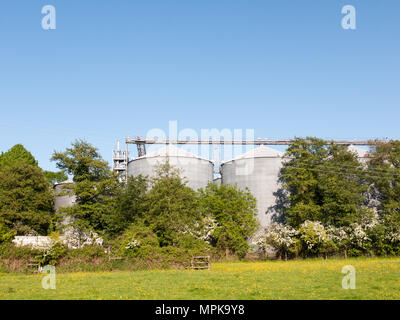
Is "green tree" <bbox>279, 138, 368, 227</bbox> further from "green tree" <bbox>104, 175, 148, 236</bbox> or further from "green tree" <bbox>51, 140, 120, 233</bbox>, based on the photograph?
"green tree" <bbox>51, 140, 120, 233</bbox>

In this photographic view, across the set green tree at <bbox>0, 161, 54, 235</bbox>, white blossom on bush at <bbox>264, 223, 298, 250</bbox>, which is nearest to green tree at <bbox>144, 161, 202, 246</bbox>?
white blossom on bush at <bbox>264, 223, 298, 250</bbox>

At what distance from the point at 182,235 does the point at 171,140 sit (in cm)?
3269

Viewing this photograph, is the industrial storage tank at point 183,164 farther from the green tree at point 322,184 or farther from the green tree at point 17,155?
the green tree at point 17,155

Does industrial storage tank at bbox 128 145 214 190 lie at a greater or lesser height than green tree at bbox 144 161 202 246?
greater

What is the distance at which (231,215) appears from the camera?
50688 millimetres

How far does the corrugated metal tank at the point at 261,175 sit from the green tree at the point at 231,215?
172 centimetres

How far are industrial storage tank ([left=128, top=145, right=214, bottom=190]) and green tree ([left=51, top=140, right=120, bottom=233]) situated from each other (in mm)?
9320

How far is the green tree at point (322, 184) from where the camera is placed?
48.4 meters

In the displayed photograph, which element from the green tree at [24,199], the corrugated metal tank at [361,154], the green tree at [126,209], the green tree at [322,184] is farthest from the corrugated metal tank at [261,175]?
the green tree at [24,199]

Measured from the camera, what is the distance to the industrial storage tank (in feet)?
190

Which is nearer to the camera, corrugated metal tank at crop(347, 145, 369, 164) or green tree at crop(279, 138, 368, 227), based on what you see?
green tree at crop(279, 138, 368, 227)

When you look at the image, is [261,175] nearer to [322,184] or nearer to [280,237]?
[322,184]

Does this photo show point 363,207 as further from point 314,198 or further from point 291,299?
point 291,299
